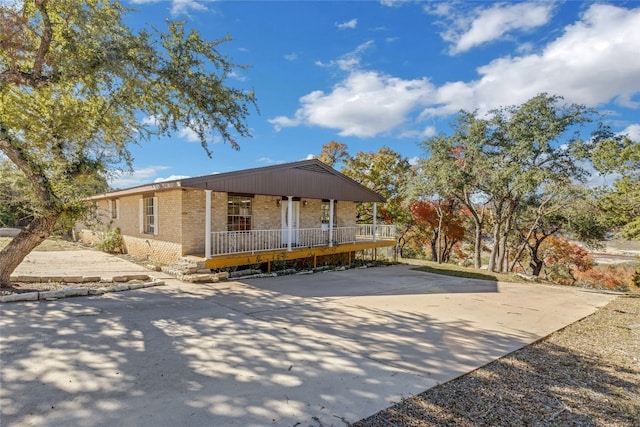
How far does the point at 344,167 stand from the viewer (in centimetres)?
2275

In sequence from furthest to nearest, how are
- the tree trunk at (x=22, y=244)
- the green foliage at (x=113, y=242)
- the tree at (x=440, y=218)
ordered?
1. the tree at (x=440, y=218)
2. the green foliage at (x=113, y=242)
3. the tree trunk at (x=22, y=244)

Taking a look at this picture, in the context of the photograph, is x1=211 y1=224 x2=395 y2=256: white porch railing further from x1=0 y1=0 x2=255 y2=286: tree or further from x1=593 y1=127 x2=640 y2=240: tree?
x1=593 y1=127 x2=640 y2=240: tree

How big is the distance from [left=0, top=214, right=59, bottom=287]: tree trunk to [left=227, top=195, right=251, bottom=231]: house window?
5.32 m

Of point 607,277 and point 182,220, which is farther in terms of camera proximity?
point 607,277

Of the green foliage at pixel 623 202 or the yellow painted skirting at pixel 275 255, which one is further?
the green foliage at pixel 623 202

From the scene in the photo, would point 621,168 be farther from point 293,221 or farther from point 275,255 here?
point 275,255

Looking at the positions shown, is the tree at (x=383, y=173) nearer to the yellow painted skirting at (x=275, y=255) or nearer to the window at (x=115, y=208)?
the yellow painted skirting at (x=275, y=255)

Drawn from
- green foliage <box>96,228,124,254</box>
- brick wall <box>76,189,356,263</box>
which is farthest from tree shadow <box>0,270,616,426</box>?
green foliage <box>96,228,124,254</box>

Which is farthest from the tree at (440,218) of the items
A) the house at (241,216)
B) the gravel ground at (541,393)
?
the gravel ground at (541,393)

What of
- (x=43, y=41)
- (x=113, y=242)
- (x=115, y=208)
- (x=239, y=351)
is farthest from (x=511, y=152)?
(x=115, y=208)

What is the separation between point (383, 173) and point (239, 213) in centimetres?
1262

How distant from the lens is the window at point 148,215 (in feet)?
40.6

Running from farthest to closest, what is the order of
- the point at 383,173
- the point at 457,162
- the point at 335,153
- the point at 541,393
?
the point at 335,153 < the point at 383,173 < the point at 457,162 < the point at 541,393

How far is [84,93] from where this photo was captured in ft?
28.0
